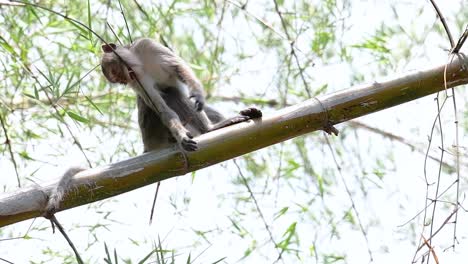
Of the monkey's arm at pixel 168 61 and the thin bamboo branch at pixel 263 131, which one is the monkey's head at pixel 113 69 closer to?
the monkey's arm at pixel 168 61

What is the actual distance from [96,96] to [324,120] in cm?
282

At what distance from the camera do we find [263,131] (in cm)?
293

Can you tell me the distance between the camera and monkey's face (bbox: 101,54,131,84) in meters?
4.32

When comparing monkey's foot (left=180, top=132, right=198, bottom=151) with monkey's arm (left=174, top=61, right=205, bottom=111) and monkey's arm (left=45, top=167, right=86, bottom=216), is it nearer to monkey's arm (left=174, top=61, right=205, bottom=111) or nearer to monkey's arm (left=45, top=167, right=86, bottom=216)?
monkey's arm (left=45, top=167, right=86, bottom=216)

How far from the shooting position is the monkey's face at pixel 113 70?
4320 millimetres

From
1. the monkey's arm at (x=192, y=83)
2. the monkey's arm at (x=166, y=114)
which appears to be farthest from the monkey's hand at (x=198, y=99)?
the monkey's arm at (x=166, y=114)

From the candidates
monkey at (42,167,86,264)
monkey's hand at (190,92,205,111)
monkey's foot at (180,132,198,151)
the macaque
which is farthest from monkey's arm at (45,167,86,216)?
the macaque

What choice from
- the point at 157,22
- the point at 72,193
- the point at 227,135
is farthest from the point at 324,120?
the point at 157,22

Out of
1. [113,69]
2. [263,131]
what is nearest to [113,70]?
[113,69]

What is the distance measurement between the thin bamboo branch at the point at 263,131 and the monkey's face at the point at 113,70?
146 centimetres

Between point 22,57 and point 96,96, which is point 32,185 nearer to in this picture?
point 22,57

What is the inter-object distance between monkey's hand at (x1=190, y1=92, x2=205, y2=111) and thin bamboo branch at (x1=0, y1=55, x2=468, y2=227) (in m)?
0.93

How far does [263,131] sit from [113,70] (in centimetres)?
163

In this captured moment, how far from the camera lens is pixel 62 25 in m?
4.92
